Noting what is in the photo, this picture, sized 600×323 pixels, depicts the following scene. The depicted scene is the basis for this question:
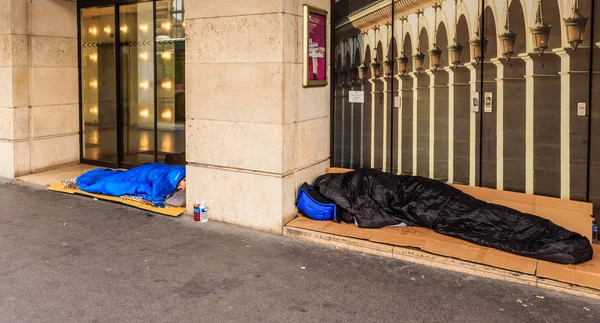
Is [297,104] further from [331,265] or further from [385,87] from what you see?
[331,265]

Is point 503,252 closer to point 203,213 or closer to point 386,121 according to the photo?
point 386,121

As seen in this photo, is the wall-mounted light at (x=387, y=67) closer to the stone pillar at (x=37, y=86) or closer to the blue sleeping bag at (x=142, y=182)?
the blue sleeping bag at (x=142, y=182)

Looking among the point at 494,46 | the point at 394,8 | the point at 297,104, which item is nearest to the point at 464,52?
the point at 494,46

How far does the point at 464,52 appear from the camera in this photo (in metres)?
7.25

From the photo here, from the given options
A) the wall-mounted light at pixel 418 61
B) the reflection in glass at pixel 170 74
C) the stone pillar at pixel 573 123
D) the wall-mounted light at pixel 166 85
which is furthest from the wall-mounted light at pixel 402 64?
the wall-mounted light at pixel 166 85

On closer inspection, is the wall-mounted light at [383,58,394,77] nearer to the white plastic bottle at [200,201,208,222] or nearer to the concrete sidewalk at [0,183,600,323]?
the concrete sidewalk at [0,183,600,323]

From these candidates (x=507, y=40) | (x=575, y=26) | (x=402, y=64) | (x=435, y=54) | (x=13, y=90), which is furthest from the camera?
(x=13, y=90)

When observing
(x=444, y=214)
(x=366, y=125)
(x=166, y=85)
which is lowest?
(x=444, y=214)

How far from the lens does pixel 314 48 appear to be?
7559mm

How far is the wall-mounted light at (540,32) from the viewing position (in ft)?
21.5

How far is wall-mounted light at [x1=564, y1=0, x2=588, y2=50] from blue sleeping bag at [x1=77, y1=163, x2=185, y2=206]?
5535 mm

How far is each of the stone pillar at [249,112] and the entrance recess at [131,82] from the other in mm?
2594

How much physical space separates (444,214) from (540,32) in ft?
7.96

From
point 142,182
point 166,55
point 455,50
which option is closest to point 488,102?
point 455,50
